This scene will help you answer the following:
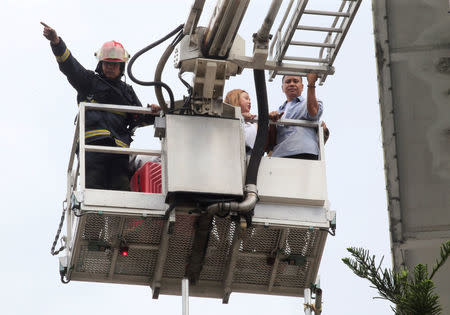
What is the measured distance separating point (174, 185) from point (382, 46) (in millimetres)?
9507

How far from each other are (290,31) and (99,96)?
3071mm

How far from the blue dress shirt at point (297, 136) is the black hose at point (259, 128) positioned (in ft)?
2.34

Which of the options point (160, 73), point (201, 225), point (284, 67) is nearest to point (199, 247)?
point (201, 225)

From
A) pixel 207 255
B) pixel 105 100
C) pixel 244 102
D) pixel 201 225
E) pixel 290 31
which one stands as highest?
pixel 290 31

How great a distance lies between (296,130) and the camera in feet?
60.2

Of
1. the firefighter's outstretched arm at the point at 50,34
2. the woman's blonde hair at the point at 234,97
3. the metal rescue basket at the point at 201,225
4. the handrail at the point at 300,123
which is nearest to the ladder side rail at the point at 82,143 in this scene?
the metal rescue basket at the point at 201,225

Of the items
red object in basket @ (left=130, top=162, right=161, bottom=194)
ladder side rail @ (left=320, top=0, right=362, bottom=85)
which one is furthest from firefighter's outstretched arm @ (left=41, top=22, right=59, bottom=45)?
ladder side rail @ (left=320, top=0, right=362, bottom=85)

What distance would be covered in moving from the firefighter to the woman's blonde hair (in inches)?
44.4

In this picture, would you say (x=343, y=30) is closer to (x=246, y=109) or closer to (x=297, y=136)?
(x=297, y=136)

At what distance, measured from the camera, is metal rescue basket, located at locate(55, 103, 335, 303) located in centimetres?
1725

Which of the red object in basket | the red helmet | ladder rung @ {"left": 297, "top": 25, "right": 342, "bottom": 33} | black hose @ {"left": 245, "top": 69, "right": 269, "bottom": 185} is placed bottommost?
the red object in basket

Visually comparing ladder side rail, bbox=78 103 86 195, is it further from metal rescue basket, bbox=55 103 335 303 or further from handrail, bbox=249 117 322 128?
handrail, bbox=249 117 322 128

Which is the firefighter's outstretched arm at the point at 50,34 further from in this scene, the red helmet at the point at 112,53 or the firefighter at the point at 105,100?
A: the red helmet at the point at 112,53

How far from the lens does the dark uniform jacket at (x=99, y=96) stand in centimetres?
1825
